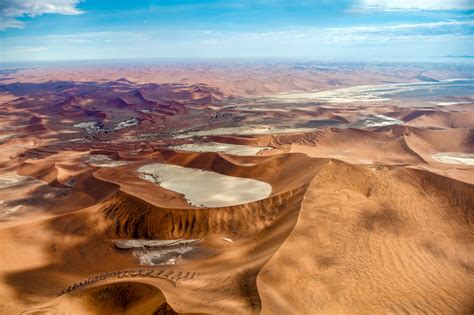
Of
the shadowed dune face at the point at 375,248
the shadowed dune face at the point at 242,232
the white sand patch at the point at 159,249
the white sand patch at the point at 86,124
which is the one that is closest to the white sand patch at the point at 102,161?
the shadowed dune face at the point at 242,232

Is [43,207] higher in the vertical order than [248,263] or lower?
lower

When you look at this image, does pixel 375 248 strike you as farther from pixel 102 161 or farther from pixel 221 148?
pixel 102 161

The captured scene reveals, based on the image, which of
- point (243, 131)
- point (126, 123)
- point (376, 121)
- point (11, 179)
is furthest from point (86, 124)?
point (376, 121)

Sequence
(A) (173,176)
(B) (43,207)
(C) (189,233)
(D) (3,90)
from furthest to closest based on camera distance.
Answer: (D) (3,90), (A) (173,176), (B) (43,207), (C) (189,233)

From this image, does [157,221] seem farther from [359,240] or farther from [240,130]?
[240,130]

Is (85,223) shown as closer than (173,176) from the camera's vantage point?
Yes

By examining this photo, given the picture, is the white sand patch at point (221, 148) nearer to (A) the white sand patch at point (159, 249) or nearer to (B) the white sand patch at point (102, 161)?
(B) the white sand patch at point (102, 161)

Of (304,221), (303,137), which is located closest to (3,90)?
(303,137)

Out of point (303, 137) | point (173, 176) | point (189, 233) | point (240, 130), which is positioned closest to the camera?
point (189, 233)

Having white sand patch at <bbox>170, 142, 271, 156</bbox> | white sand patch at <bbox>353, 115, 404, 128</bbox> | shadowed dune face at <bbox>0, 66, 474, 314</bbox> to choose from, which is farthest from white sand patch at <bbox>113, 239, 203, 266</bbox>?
white sand patch at <bbox>353, 115, 404, 128</bbox>
